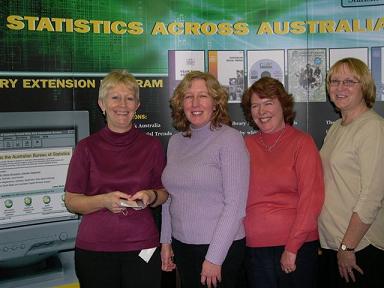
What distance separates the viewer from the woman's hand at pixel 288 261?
2.07 meters

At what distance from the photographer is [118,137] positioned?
2.14 metres

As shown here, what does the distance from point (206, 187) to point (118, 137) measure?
1.62 ft

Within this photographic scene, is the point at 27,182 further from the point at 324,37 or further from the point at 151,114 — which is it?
the point at 324,37

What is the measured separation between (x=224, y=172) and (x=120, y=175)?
490mm

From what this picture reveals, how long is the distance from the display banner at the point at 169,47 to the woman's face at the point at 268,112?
0.71 meters

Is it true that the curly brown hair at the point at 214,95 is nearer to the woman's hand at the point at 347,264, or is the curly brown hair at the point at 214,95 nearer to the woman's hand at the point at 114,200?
the woman's hand at the point at 114,200

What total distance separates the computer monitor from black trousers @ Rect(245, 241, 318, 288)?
1.07m

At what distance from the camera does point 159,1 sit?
2791 millimetres

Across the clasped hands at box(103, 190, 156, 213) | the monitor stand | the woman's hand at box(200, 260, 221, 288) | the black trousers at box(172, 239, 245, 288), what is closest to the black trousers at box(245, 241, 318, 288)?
the black trousers at box(172, 239, 245, 288)

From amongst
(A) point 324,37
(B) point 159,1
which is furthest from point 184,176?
(A) point 324,37

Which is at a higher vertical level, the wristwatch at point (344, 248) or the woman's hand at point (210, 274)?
the wristwatch at point (344, 248)

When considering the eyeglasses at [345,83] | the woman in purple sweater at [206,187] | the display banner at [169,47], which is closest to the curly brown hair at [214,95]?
the woman in purple sweater at [206,187]

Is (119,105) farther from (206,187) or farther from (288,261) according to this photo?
(288,261)

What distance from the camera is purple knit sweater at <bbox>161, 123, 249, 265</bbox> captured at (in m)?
1.95
